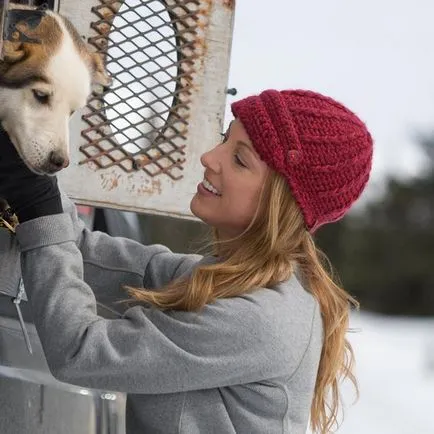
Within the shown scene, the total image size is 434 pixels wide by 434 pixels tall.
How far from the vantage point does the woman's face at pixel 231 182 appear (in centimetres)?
230

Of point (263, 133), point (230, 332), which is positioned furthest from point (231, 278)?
point (263, 133)

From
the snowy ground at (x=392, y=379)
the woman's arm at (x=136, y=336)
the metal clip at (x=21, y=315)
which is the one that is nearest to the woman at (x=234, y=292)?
the woman's arm at (x=136, y=336)

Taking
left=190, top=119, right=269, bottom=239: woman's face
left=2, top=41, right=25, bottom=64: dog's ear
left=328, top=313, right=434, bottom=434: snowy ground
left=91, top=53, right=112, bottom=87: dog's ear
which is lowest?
left=328, top=313, right=434, bottom=434: snowy ground

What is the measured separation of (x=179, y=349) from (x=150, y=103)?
0.70m

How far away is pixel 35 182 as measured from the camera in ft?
6.88

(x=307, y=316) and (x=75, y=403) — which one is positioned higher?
(x=307, y=316)

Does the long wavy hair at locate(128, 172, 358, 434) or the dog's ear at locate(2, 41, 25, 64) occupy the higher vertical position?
the dog's ear at locate(2, 41, 25, 64)

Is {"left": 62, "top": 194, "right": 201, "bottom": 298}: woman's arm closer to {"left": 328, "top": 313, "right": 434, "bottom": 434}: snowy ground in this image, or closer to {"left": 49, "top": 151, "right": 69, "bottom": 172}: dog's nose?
{"left": 49, "top": 151, "right": 69, "bottom": 172}: dog's nose

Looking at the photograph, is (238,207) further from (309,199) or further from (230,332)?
(230,332)

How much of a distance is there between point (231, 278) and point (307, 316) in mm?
177

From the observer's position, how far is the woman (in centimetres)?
208

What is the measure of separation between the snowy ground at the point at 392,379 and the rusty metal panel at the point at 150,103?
423cm

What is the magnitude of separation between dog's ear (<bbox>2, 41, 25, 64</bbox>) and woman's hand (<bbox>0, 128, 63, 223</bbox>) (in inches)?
11.8

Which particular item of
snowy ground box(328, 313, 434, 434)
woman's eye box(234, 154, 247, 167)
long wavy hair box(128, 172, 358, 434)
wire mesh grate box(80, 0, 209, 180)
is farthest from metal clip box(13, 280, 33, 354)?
snowy ground box(328, 313, 434, 434)
